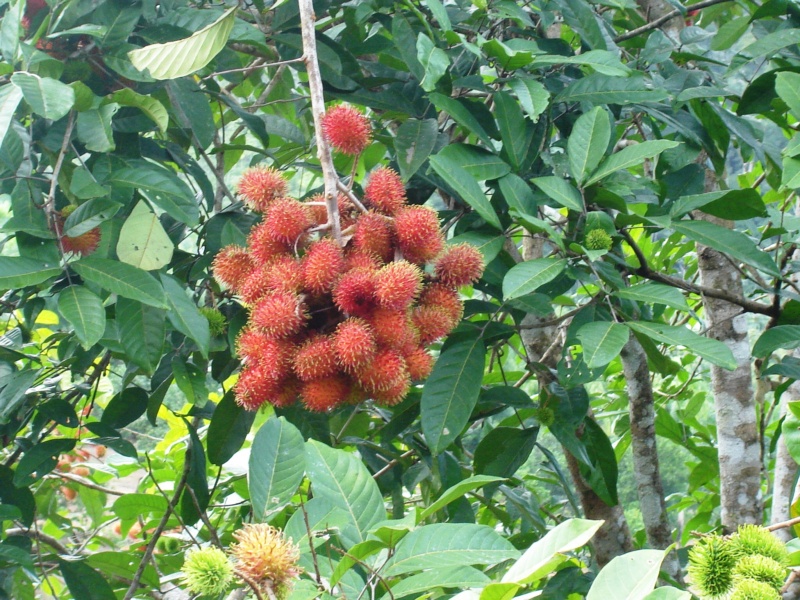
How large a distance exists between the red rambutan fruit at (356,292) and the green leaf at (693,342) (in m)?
0.38

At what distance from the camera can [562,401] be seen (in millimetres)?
1387

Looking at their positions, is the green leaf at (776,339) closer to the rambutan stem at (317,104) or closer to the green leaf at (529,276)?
the green leaf at (529,276)

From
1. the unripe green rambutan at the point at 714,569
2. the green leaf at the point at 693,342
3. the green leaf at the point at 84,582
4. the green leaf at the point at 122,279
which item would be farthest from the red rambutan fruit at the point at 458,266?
the green leaf at the point at 84,582

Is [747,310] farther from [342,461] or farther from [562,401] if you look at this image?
[342,461]

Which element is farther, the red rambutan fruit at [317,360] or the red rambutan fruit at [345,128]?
the red rambutan fruit at [345,128]

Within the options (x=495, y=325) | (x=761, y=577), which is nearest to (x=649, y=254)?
(x=495, y=325)

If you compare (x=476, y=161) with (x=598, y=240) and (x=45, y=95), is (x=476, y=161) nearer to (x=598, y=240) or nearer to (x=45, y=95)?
(x=598, y=240)

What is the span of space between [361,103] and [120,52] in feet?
1.23

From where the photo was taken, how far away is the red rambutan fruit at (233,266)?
1.05 meters

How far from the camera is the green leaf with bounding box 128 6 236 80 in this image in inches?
39.9

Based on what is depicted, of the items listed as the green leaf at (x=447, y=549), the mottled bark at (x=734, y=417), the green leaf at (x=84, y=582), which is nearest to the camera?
the green leaf at (x=447, y=549)

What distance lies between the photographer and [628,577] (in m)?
0.61

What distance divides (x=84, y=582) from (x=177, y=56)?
2.99 ft

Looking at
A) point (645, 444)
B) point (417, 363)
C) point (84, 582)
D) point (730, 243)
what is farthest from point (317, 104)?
point (645, 444)
